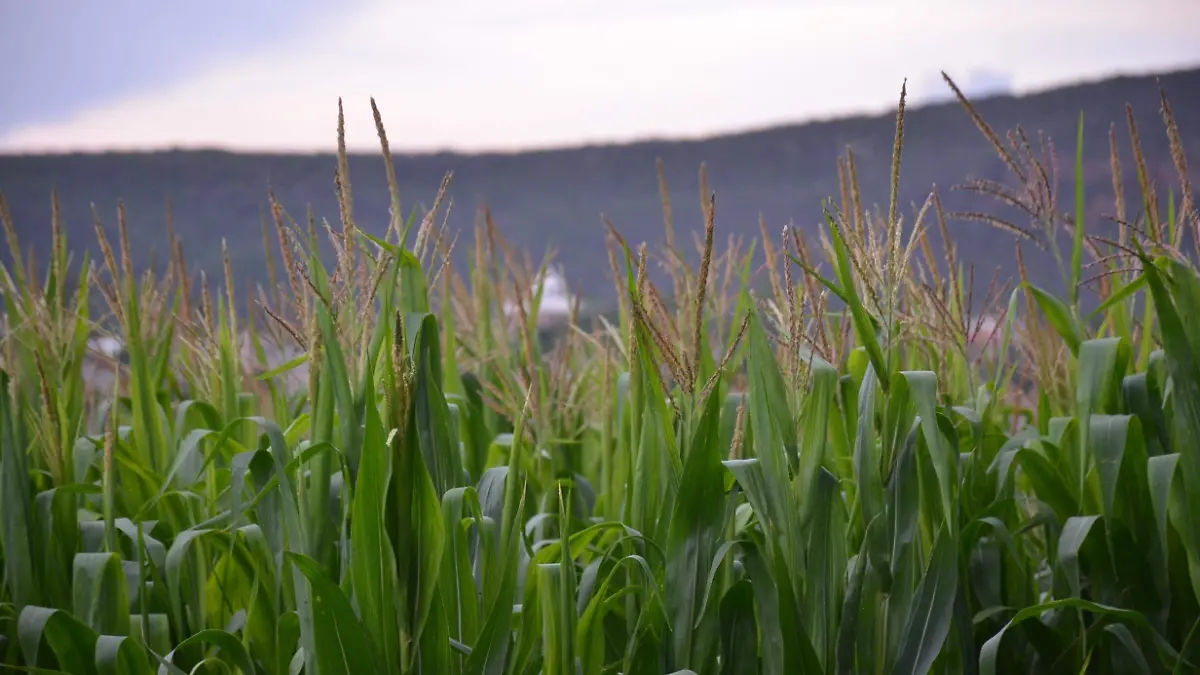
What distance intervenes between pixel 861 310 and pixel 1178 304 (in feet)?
1.12

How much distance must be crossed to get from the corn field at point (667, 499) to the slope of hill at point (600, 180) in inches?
98.0

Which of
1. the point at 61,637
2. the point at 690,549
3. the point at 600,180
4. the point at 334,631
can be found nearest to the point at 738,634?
the point at 690,549

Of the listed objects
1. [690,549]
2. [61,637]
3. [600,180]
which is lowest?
[61,637]

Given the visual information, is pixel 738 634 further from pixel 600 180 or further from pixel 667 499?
pixel 600 180

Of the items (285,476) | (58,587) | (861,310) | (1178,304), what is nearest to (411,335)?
(285,476)

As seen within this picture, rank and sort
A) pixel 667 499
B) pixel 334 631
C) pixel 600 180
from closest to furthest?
pixel 334 631
pixel 667 499
pixel 600 180

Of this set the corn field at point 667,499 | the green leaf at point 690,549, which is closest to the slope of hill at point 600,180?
the corn field at point 667,499

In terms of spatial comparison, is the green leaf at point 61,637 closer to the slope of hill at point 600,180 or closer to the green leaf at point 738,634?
the green leaf at point 738,634

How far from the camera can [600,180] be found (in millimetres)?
4176

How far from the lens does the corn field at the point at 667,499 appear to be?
28.4 inches

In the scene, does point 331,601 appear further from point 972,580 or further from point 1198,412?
point 1198,412

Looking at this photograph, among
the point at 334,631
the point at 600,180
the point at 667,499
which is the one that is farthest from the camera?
the point at 600,180

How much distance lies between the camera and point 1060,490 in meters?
0.99

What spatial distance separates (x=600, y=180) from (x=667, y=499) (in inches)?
136
